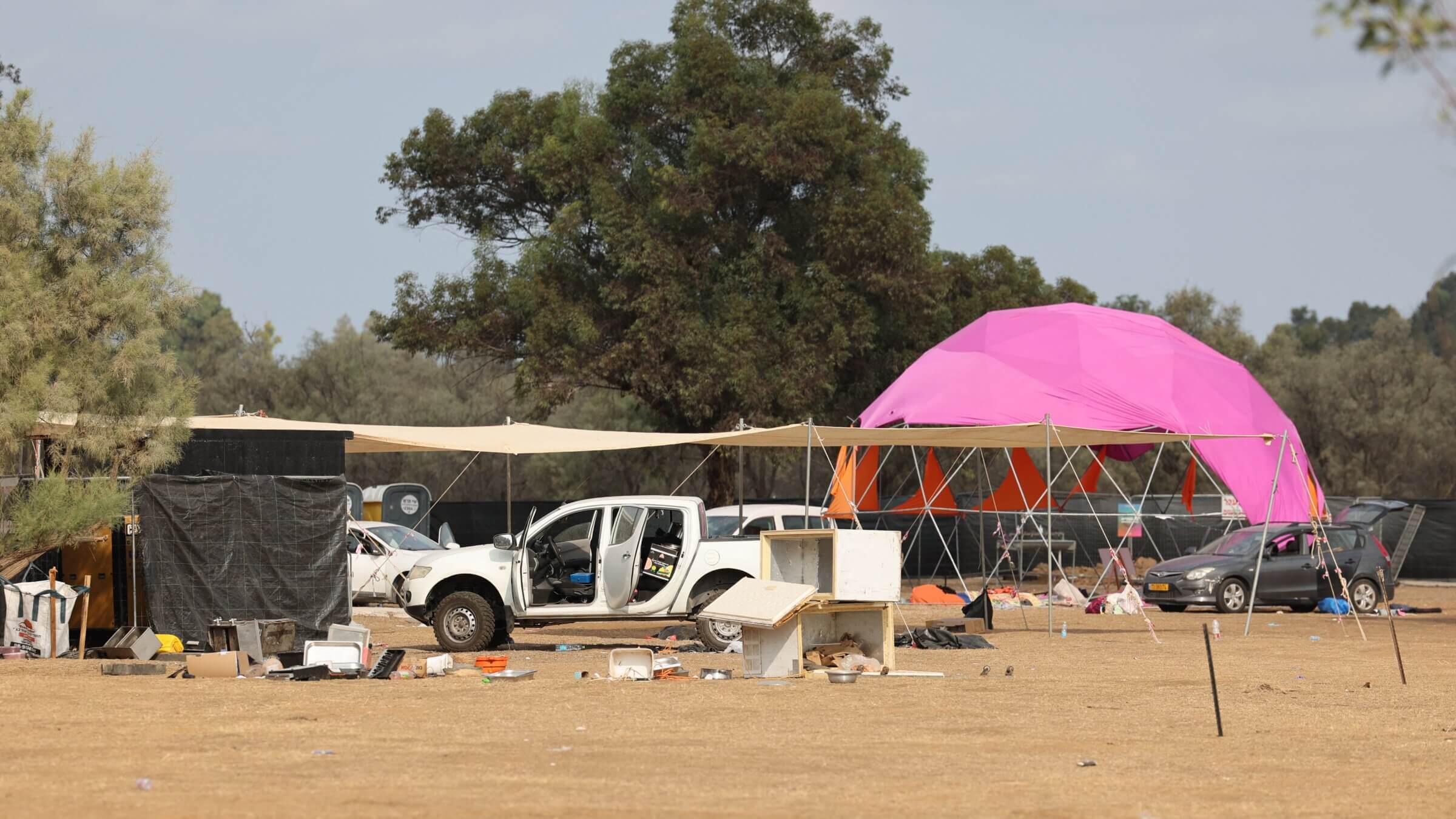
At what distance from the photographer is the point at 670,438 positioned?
20.0 m

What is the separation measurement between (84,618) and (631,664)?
18.4 feet

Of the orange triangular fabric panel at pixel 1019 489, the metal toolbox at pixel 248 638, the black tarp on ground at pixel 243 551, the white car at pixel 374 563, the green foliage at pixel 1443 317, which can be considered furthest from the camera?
the orange triangular fabric panel at pixel 1019 489

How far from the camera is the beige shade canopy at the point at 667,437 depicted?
19766mm

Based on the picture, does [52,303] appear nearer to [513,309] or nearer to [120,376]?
[120,376]

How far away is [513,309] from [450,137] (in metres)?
4.79

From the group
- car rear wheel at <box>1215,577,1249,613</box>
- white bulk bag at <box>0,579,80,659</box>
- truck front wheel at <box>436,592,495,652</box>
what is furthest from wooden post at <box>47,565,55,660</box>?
car rear wheel at <box>1215,577,1249,613</box>

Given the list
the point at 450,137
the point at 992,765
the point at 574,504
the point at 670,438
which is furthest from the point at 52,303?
the point at 450,137

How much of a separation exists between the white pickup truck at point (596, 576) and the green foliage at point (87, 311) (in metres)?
3.27

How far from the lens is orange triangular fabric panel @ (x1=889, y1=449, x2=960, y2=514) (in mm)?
25984

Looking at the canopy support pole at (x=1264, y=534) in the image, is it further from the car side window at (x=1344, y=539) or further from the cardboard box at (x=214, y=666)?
the cardboard box at (x=214, y=666)

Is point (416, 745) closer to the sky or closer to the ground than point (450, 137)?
closer to the ground

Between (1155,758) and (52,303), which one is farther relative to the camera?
(52,303)

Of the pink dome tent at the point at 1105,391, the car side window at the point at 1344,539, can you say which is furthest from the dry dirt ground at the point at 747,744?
the pink dome tent at the point at 1105,391

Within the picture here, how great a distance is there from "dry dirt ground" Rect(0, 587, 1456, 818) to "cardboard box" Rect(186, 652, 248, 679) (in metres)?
0.30
